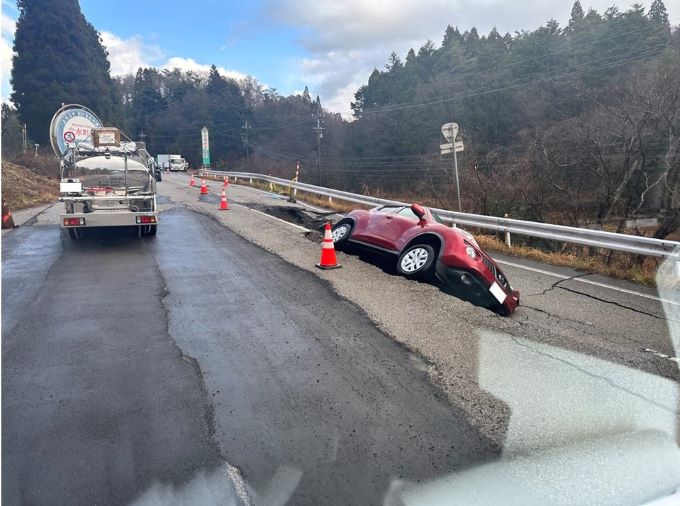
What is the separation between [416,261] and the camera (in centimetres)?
689

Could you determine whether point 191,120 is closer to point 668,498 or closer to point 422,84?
point 422,84

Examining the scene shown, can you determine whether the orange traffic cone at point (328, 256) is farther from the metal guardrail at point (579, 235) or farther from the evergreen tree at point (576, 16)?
the evergreen tree at point (576, 16)

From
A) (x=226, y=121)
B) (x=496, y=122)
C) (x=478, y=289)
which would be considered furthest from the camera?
(x=226, y=121)

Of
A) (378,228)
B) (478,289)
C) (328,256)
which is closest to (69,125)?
(328,256)

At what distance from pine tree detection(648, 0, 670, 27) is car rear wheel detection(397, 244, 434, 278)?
1383 inches

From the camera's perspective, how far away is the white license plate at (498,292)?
5.84 m

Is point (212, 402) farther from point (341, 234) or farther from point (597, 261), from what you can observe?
point (597, 261)

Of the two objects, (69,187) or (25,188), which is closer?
(69,187)

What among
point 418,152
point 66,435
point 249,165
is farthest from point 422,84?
point 66,435

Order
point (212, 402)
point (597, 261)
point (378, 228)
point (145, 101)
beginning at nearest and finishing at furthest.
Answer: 1. point (212, 402)
2. point (378, 228)
3. point (597, 261)
4. point (145, 101)

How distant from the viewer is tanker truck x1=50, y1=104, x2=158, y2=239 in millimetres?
9281

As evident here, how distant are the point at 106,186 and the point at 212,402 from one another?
8106 mm

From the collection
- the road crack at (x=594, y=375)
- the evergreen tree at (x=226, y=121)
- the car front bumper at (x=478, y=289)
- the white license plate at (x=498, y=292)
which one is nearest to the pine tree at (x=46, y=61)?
the evergreen tree at (x=226, y=121)

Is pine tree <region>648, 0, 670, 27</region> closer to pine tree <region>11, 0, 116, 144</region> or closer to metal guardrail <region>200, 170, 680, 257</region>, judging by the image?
metal guardrail <region>200, 170, 680, 257</region>
